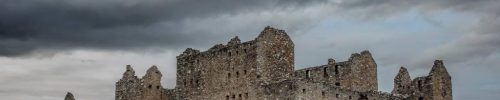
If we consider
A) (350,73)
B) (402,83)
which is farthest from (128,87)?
(402,83)

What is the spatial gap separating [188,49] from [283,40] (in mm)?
10690

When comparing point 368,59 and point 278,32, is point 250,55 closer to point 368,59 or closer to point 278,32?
point 278,32

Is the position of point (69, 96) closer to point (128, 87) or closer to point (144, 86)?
point (128, 87)

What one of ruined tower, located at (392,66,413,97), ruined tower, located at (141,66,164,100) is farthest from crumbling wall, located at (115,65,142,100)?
ruined tower, located at (392,66,413,97)

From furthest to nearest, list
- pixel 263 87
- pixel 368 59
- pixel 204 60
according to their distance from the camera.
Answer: pixel 368 59
pixel 204 60
pixel 263 87

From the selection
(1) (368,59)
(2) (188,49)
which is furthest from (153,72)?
(1) (368,59)

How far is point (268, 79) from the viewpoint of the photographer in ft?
267

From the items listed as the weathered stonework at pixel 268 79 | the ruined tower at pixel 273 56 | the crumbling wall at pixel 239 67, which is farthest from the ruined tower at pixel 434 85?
the crumbling wall at pixel 239 67

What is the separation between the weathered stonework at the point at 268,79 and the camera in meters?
81.1

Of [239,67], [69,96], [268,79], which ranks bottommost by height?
[268,79]

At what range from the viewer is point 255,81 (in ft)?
268

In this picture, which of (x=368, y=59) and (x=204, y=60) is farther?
(x=368, y=59)

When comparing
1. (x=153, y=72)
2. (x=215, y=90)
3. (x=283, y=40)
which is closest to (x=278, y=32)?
(x=283, y=40)

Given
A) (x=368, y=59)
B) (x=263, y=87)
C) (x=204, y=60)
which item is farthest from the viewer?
(x=368, y=59)
